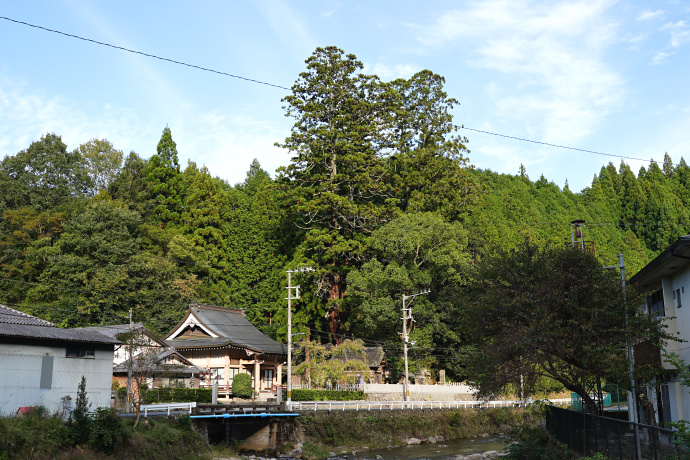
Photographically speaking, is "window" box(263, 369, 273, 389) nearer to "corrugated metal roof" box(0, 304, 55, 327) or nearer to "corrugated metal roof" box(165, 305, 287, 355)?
"corrugated metal roof" box(165, 305, 287, 355)

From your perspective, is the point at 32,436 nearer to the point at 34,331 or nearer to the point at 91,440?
the point at 91,440

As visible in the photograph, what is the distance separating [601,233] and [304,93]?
5087cm

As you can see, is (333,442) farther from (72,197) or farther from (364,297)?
(72,197)

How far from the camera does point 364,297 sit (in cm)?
4919

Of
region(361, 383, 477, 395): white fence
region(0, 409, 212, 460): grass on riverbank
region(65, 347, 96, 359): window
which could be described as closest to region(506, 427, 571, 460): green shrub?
region(0, 409, 212, 460): grass on riverbank

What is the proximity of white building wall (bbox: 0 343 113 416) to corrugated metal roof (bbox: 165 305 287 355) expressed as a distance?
18964mm

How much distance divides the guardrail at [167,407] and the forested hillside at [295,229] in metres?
18.9

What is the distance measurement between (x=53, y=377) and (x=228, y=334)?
24001 mm

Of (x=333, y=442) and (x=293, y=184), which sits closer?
(x=333, y=442)

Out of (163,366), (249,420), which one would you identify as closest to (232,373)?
(249,420)

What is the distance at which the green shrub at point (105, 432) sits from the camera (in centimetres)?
2106

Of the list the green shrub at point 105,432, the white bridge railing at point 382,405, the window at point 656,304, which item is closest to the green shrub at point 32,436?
the green shrub at point 105,432

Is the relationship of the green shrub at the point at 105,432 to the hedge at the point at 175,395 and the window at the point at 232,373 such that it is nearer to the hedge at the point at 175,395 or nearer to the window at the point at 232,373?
the hedge at the point at 175,395

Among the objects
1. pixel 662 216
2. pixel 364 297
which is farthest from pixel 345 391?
pixel 662 216
